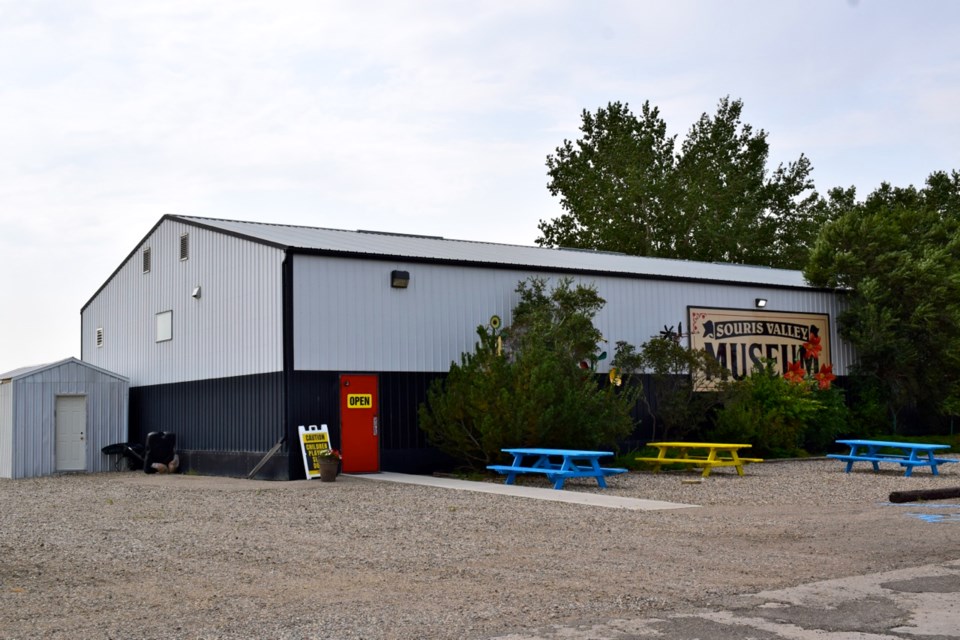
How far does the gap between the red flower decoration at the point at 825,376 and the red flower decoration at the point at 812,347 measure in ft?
1.22

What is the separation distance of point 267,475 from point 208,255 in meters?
5.44

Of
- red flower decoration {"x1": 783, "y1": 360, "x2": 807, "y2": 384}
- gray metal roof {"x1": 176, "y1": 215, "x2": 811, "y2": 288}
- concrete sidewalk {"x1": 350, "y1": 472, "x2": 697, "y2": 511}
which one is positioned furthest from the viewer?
red flower decoration {"x1": 783, "y1": 360, "x2": 807, "y2": 384}

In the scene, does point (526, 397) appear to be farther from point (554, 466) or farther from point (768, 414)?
point (768, 414)

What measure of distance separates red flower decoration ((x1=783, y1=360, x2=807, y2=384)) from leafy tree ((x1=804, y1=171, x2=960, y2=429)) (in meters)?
1.95

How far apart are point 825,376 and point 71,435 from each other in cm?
1739

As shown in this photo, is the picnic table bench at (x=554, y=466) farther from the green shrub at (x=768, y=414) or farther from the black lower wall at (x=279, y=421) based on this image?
the green shrub at (x=768, y=414)

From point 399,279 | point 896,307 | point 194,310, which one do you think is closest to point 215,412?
point 194,310

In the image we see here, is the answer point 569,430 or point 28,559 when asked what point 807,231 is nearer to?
point 569,430

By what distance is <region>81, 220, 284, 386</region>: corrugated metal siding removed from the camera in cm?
1900

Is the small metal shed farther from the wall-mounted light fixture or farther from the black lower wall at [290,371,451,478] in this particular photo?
the wall-mounted light fixture

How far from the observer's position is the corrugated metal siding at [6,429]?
72.6 feet

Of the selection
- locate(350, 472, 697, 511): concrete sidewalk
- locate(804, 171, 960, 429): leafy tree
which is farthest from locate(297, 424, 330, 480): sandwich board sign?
locate(804, 171, 960, 429): leafy tree

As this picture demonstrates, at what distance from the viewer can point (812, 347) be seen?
82.7 ft

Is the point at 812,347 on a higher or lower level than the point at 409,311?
lower
